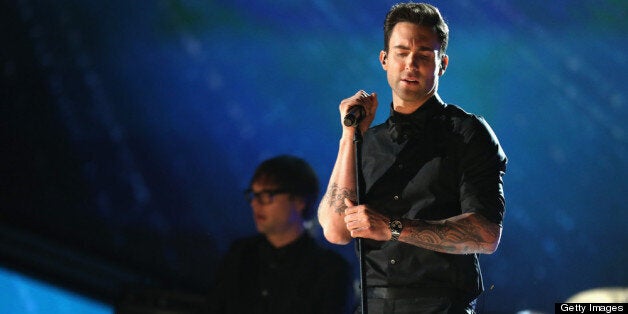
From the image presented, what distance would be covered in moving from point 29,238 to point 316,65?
1.81 meters

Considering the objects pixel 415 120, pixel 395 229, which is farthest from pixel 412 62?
pixel 395 229

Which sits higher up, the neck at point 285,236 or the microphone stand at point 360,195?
the neck at point 285,236

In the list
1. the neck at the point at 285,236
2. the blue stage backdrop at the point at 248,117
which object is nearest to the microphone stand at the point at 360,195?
the neck at the point at 285,236

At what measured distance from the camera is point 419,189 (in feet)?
6.07

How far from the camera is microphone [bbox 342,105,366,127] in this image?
1.83 meters

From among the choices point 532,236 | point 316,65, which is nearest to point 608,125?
point 532,236

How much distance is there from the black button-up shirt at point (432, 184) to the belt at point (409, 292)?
11 millimetres

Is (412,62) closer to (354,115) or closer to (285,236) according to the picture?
(354,115)

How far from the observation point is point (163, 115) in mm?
3803

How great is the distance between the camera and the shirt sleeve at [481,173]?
1760mm

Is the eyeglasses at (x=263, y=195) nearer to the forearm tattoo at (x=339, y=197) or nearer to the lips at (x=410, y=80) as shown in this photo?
the forearm tattoo at (x=339, y=197)

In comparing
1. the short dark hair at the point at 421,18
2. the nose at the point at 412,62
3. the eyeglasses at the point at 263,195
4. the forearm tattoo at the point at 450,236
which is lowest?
the forearm tattoo at the point at 450,236

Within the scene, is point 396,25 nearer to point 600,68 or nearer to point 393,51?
point 393,51

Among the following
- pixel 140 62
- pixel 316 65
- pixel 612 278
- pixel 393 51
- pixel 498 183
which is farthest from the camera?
pixel 140 62
